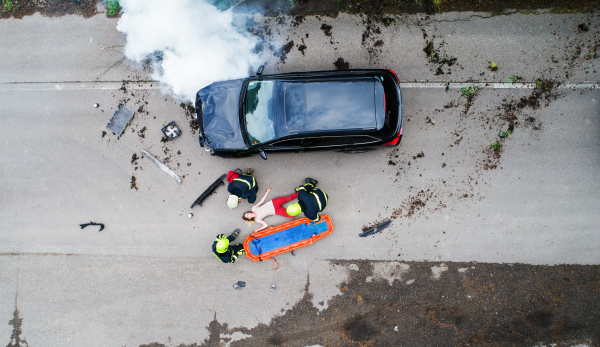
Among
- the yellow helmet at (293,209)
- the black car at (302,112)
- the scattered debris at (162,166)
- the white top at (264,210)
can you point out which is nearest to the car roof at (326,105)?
the black car at (302,112)

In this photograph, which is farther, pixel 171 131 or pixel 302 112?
Answer: pixel 171 131

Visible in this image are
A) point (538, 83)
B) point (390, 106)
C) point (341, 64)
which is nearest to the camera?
point (390, 106)

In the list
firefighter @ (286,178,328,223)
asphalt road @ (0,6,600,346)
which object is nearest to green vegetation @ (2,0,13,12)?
asphalt road @ (0,6,600,346)

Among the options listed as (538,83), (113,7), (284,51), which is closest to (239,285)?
(284,51)

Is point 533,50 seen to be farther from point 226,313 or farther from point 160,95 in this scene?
point 226,313

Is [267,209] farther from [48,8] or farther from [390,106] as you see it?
[48,8]

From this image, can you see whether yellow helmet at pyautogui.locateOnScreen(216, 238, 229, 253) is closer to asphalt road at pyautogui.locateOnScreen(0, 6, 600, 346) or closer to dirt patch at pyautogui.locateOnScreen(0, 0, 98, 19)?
asphalt road at pyautogui.locateOnScreen(0, 6, 600, 346)

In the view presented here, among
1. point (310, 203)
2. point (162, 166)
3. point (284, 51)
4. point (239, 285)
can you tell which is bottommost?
point (239, 285)
